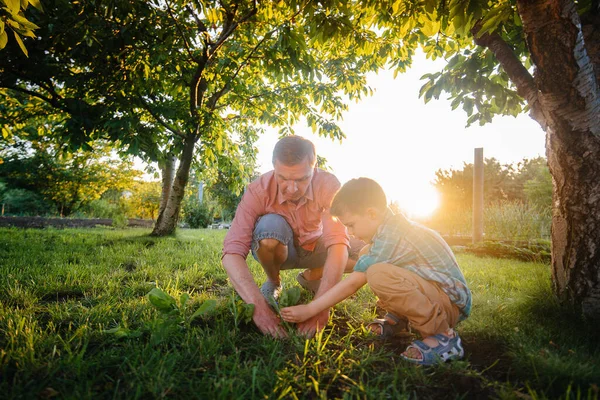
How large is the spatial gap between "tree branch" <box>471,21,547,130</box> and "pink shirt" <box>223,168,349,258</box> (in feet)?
4.86

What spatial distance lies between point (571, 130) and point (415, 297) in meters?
1.44

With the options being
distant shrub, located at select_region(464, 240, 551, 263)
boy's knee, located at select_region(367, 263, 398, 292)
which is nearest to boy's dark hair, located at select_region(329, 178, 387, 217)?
boy's knee, located at select_region(367, 263, 398, 292)

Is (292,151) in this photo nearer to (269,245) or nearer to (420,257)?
(269,245)

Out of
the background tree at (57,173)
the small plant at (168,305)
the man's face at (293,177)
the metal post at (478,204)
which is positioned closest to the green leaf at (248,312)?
the small plant at (168,305)

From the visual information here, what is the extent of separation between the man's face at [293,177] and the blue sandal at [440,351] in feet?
3.79

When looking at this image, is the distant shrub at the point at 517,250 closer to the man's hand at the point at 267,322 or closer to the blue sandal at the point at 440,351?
the blue sandal at the point at 440,351

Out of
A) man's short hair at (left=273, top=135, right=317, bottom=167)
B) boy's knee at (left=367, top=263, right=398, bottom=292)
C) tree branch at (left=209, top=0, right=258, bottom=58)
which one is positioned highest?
tree branch at (left=209, top=0, right=258, bottom=58)

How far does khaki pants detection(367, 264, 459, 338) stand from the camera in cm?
153

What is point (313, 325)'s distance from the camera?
177cm

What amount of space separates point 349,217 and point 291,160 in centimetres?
55

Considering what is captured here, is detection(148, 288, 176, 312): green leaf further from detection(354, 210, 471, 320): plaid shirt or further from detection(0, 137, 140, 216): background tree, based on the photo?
detection(0, 137, 140, 216): background tree

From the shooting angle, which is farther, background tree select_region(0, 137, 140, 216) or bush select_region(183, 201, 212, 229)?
bush select_region(183, 201, 212, 229)

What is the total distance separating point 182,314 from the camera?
1.77 metres

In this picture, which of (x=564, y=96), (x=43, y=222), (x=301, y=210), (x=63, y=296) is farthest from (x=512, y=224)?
(x=43, y=222)
